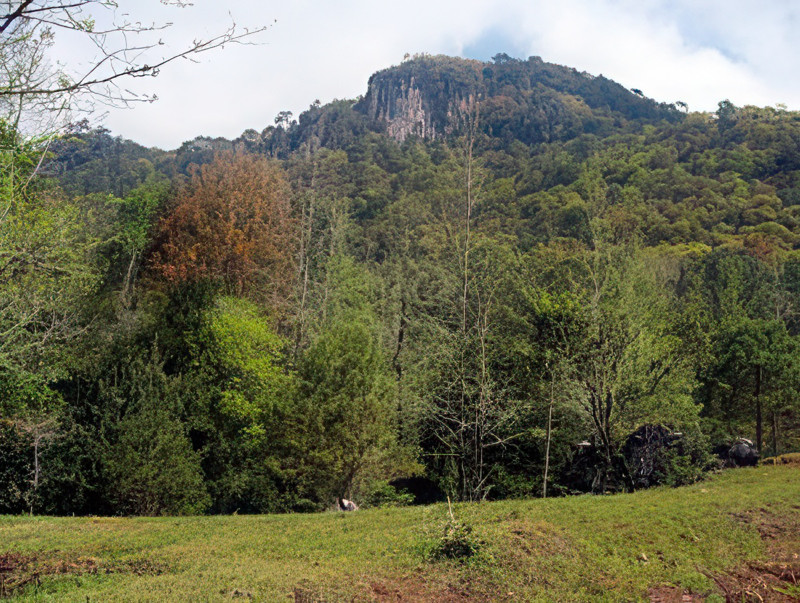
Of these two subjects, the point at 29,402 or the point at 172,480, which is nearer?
the point at 172,480

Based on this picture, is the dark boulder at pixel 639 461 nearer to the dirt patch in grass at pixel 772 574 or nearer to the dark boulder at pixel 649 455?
the dark boulder at pixel 649 455

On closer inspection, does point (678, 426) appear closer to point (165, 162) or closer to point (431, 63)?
point (165, 162)

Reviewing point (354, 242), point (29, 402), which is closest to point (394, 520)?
point (29, 402)

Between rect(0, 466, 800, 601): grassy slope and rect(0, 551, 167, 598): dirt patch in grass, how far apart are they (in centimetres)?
6

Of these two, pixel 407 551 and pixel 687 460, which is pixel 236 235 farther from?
pixel 407 551

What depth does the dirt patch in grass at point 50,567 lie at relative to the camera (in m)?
8.09

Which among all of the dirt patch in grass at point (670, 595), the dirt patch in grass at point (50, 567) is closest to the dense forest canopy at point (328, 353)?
the dirt patch in grass at point (50, 567)

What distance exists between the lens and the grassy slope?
25.7 ft

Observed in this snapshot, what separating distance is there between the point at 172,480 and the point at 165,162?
7048 cm

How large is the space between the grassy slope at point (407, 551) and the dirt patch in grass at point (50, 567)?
6 cm

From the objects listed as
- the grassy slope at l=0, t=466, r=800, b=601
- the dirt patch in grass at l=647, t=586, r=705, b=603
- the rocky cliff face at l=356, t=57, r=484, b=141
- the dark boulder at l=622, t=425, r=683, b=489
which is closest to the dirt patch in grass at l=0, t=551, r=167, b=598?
the grassy slope at l=0, t=466, r=800, b=601

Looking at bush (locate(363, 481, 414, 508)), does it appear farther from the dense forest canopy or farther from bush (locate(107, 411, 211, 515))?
bush (locate(107, 411, 211, 515))

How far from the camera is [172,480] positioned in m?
17.2

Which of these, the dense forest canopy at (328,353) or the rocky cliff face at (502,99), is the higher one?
the rocky cliff face at (502,99)
